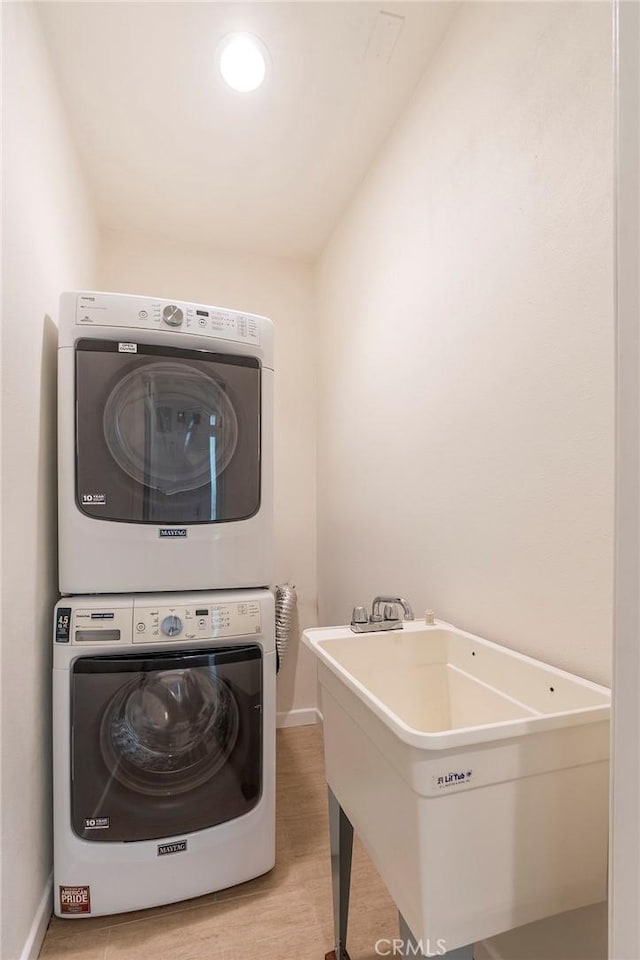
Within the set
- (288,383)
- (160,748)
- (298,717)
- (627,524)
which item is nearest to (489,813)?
(627,524)

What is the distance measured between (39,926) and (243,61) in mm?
2594

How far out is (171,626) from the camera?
4.92 feet

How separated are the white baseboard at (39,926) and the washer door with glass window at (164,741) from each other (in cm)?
21

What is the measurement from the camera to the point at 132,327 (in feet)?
5.05

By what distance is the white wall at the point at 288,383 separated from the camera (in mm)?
2730

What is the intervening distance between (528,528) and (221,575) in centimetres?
96

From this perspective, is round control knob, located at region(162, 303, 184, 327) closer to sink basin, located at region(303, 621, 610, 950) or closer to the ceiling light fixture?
the ceiling light fixture

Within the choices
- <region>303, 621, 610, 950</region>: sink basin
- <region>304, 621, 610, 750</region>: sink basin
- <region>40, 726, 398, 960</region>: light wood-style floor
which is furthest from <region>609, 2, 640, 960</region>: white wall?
<region>40, 726, 398, 960</region>: light wood-style floor

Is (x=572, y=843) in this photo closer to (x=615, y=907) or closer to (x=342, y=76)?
(x=615, y=907)

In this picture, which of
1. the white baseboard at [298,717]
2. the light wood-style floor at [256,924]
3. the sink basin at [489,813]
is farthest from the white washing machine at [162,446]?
the white baseboard at [298,717]

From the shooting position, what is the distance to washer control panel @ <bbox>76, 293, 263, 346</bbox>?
4.95ft

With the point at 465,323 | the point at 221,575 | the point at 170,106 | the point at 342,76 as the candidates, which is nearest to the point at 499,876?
the point at 221,575

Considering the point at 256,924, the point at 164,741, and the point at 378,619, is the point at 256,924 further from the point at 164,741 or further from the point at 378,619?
the point at 378,619

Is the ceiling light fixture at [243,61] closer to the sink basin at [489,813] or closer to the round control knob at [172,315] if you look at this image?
the round control knob at [172,315]
